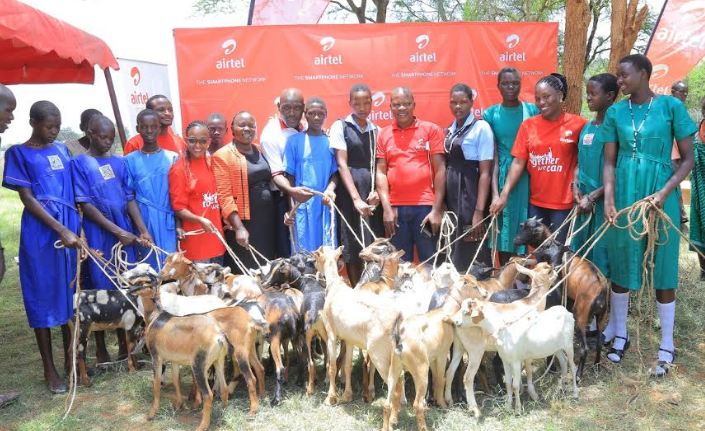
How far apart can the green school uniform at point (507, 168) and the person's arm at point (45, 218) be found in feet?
13.0

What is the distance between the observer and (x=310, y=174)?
5.75 meters

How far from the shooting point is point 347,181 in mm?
5590

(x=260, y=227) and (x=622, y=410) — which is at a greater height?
(x=260, y=227)

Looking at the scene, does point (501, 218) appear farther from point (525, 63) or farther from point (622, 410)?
point (525, 63)

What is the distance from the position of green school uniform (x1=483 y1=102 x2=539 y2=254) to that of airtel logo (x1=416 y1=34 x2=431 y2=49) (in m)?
2.39

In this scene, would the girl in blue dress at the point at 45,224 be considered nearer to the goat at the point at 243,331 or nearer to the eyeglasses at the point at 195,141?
the eyeglasses at the point at 195,141

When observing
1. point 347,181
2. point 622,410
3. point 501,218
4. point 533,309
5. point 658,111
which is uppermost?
point 658,111

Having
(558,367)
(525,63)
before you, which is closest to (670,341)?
(558,367)

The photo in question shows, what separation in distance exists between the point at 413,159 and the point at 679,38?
22.0ft

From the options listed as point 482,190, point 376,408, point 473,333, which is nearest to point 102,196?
point 376,408

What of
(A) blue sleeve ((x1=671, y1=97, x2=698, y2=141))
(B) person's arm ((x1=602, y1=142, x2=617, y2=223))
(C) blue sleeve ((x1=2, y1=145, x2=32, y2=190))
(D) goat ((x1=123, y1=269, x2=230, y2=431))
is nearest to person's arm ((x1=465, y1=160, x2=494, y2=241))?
(B) person's arm ((x1=602, y1=142, x2=617, y2=223))

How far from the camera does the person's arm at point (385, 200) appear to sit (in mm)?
5574

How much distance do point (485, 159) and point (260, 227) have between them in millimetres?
2372

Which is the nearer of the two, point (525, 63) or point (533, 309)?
point (533, 309)
